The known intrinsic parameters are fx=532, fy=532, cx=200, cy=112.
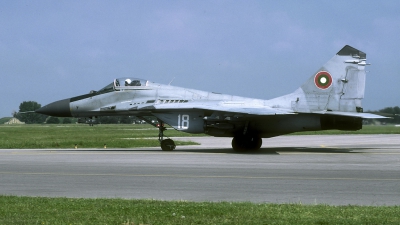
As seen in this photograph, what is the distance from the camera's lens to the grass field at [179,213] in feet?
24.6

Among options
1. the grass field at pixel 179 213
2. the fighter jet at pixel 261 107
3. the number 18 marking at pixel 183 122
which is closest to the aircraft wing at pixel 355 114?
the fighter jet at pixel 261 107

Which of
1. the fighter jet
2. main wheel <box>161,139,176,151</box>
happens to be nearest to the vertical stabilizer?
the fighter jet

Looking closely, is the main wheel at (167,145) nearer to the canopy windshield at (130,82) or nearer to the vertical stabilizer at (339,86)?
the canopy windshield at (130,82)

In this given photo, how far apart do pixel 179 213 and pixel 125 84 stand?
17.1 m

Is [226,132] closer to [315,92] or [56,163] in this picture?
[315,92]

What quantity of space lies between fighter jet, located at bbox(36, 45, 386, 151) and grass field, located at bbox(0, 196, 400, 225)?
1329 cm

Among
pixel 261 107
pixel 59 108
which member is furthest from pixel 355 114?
pixel 59 108

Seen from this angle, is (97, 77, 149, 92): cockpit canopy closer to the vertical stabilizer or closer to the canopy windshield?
the canopy windshield

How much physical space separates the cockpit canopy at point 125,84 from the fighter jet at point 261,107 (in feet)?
0.98

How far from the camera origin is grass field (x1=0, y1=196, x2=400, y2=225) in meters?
7.49

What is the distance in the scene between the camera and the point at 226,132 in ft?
75.5

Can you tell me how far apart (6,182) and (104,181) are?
2.28 metres

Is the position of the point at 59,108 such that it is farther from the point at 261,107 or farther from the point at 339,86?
the point at 339,86

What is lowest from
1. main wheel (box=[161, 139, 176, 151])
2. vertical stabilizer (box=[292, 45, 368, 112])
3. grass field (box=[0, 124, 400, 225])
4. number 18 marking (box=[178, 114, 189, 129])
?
grass field (box=[0, 124, 400, 225])
